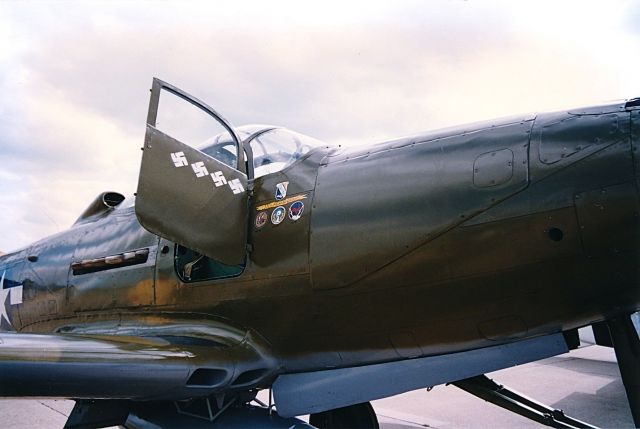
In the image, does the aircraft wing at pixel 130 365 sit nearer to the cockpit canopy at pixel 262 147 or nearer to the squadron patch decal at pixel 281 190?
the squadron patch decal at pixel 281 190

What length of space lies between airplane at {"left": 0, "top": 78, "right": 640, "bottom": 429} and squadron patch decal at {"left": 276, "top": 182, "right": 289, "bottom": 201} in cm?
2

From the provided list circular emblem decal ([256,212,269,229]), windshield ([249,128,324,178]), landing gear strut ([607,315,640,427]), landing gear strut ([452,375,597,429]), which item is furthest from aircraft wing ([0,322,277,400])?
landing gear strut ([607,315,640,427])

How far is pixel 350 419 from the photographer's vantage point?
4.79m

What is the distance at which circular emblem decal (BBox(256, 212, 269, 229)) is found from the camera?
3.93 meters

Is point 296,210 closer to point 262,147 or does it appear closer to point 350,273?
point 350,273

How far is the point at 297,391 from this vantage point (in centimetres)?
380

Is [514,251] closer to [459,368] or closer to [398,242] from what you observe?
[398,242]

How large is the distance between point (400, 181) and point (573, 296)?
118 cm

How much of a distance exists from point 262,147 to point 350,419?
2.47m

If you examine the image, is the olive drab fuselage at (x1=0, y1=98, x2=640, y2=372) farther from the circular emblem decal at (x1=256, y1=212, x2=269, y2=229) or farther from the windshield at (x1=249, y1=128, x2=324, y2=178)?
the windshield at (x1=249, y1=128, x2=324, y2=178)

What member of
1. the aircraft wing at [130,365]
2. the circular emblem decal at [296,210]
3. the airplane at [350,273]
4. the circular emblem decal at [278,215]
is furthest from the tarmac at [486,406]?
the circular emblem decal at [296,210]

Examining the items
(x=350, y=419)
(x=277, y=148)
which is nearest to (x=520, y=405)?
(x=350, y=419)

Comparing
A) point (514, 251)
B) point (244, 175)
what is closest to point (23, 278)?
point (244, 175)

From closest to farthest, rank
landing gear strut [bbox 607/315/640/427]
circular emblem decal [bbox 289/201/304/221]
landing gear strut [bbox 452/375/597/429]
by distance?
landing gear strut [bbox 607/315/640/427], circular emblem decal [bbox 289/201/304/221], landing gear strut [bbox 452/375/597/429]
